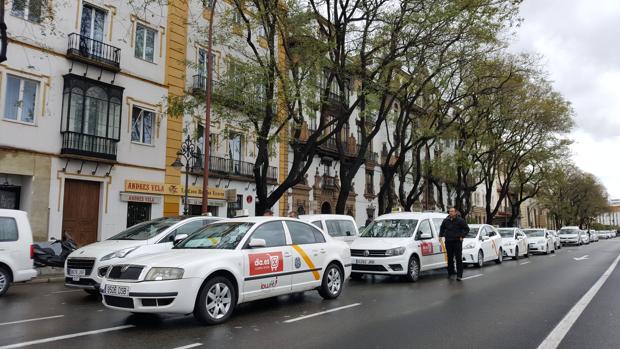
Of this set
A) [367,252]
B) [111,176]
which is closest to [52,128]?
[111,176]

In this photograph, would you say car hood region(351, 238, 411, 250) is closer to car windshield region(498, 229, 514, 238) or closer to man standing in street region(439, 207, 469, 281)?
man standing in street region(439, 207, 469, 281)

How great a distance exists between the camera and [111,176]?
20.3 metres

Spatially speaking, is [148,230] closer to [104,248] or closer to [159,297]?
[104,248]

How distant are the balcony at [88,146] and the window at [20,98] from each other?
4.55 ft

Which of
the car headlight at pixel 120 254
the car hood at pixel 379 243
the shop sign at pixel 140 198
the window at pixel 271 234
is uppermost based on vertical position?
the shop sign at pixel 140 198

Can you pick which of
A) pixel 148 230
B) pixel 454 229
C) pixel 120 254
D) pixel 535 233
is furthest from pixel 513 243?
pixel 120 254

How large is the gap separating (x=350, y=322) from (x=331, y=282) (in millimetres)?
2226

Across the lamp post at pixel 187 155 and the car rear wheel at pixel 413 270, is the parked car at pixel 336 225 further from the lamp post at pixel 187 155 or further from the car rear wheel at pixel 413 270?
the lamp post at pixel 187 155

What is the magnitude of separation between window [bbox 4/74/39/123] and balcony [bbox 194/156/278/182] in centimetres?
762

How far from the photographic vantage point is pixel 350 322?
24.5 feet

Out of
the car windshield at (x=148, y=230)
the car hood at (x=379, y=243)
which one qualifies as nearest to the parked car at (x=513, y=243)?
the car hood at (x=379, y=243)

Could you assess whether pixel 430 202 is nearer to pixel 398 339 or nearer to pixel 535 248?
pixel 535 248

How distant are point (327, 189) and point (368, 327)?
26391 mm

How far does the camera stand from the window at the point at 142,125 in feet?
71.3
